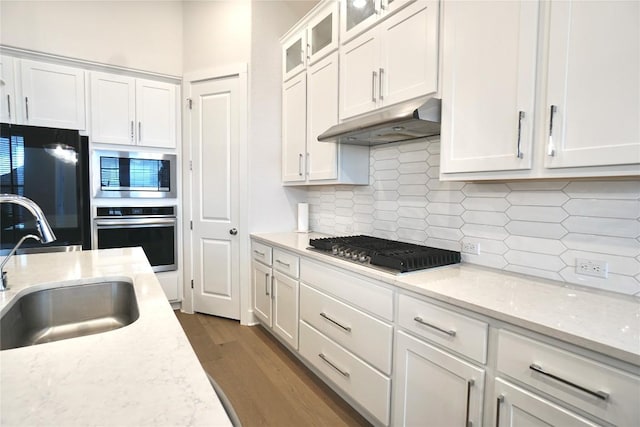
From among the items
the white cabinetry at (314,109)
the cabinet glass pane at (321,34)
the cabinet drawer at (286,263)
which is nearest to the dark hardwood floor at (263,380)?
the cabinet drawer at (286,263)

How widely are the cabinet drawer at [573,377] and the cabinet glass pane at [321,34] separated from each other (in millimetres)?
2298

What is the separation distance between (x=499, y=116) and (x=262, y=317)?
2.44 m

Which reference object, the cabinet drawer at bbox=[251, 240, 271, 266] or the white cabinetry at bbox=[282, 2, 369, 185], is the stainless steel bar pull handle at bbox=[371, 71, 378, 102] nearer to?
the white cabinetry at bbox=[282, 2, 369, 185]

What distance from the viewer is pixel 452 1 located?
5.11ft

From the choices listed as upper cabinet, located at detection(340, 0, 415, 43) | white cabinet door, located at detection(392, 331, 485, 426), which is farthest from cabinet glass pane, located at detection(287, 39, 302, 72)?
white cabinet door, located at detection(392, 331, 485, 426)

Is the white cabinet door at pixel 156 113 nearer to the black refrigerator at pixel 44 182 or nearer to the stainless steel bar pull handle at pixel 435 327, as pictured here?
the black refrigerator at pixel 44 182

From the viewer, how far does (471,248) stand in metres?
1.82

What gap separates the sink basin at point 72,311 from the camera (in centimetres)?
120

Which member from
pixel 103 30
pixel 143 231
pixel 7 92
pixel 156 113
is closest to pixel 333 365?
pixel 143 231

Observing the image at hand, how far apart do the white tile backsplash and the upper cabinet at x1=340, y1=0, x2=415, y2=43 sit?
781 millimetres

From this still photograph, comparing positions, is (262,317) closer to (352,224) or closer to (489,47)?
(352,224)

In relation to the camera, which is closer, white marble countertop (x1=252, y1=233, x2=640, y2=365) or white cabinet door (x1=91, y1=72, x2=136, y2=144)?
white marble countertop (x1=252, y1=233, x2=640, y2=365)

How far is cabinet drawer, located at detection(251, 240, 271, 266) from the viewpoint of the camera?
2812 millimetres

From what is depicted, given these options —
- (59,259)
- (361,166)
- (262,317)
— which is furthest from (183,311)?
(361,166)
